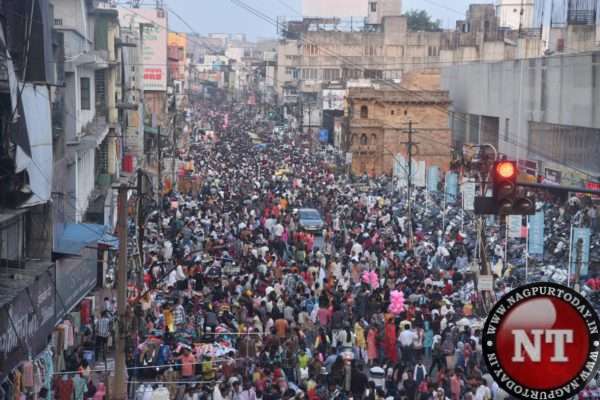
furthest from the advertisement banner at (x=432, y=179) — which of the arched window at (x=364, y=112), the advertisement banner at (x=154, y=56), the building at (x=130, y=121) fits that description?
the advertisement banner at (x=154, y=56)

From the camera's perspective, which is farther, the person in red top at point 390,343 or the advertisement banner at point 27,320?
the person in red top at point 390,343

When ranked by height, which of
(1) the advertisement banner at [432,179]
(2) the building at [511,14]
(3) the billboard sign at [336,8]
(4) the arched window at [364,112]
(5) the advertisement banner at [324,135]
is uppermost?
(3) the billboard sign at [336,8]

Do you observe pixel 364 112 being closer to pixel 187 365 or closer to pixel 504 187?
pixel 187 365

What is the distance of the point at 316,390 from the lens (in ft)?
52.9

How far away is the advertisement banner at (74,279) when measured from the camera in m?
20.1

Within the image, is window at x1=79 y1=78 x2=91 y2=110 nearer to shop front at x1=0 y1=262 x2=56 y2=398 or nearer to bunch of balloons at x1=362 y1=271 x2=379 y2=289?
bunch of balloons at x1=362 y1=271 x2=379 y2=289

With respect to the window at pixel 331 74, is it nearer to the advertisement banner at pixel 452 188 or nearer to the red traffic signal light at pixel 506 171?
the advertisement banner at pixel 452 188

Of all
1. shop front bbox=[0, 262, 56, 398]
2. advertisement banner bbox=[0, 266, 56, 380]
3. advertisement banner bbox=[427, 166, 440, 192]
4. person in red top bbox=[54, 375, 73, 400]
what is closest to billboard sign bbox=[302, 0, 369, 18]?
advertisement banner bbox=[427, 166, 440, 192]

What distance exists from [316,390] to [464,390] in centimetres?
203

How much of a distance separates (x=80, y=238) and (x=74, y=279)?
149cm

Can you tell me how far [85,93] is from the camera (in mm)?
30797

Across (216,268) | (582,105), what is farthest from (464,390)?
(582,105)

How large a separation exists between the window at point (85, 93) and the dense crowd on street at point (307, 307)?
151 inches

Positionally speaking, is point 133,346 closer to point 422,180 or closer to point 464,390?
point 464,390
